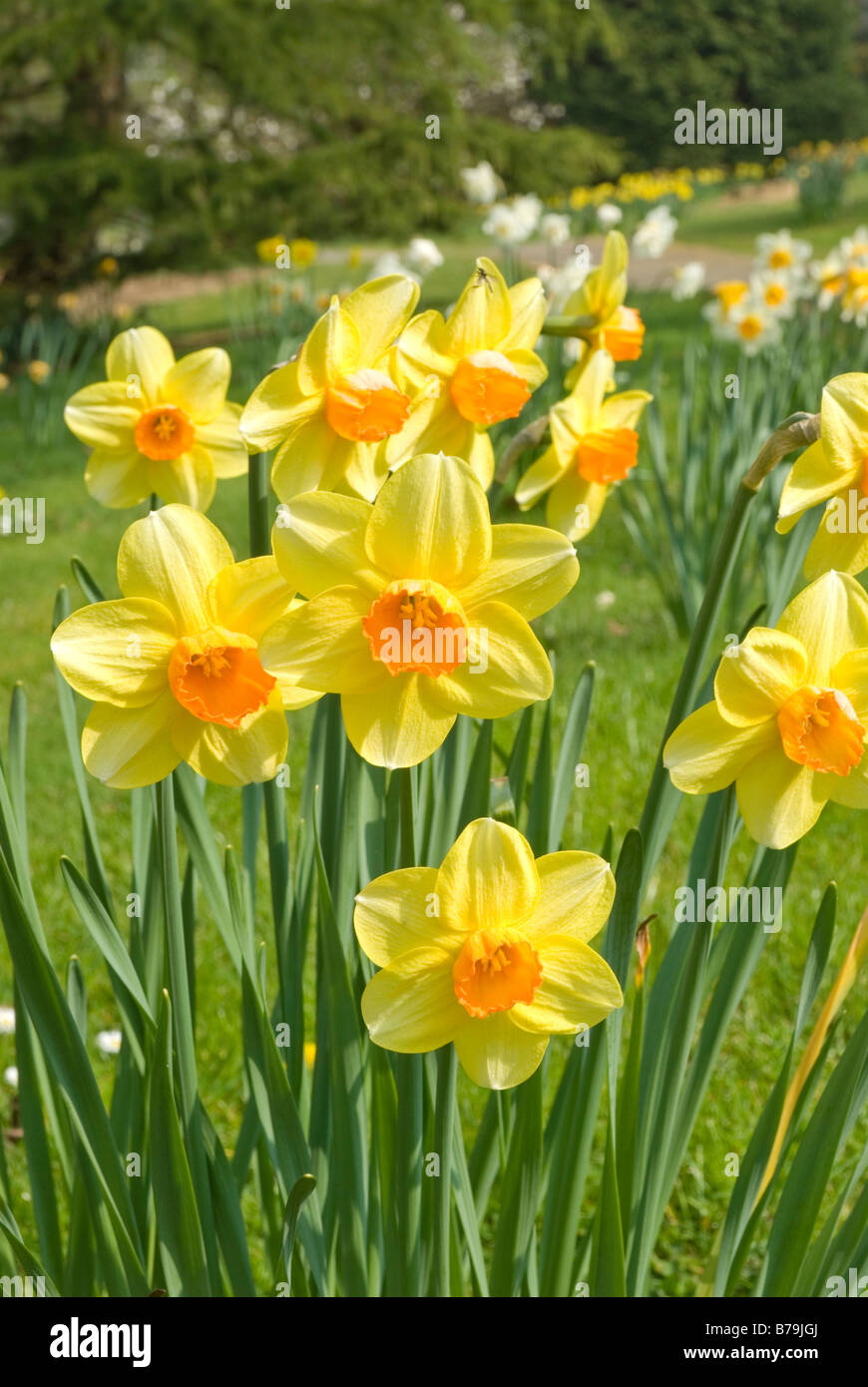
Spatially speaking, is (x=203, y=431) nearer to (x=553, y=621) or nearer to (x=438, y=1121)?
(x=438, y=1121)

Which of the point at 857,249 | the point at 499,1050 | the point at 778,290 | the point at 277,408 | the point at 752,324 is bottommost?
the point at 499,1050

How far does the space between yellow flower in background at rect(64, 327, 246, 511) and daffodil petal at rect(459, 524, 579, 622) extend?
1.41 feet

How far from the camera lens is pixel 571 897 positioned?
77cm

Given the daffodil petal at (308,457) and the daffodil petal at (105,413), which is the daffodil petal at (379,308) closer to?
the daffodil petal at (308,457)

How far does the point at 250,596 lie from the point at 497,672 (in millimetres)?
175

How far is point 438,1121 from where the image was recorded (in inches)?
33.2

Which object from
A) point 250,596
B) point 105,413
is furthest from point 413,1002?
point 105,413

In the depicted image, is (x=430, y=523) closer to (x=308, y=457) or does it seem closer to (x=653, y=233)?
(x=308, y=457)

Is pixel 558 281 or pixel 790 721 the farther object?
pixel 558 281

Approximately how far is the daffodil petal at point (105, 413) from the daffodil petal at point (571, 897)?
0.60 metres

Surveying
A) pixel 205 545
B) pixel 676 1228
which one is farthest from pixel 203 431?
pixel 676 1228

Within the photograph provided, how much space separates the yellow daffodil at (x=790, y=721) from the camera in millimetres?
744

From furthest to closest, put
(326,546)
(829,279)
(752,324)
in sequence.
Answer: (752,324), (829,279), (326,546)
